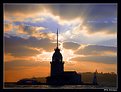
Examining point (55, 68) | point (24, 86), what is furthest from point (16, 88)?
point (55, 68)

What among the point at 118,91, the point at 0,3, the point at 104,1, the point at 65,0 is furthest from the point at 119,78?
the point at 0,3

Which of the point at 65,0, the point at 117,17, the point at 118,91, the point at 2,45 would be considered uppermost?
the point at 65,0

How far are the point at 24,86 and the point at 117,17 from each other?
1.33 metres

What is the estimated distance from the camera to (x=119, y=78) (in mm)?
2875

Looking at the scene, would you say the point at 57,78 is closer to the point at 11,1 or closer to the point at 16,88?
the point at 16,88

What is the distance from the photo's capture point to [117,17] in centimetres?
291

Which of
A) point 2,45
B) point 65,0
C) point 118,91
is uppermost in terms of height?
point 65,0

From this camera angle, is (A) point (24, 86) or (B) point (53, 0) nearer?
(B) point (53, 0)

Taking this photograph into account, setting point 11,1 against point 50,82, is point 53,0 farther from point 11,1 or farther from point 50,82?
point 50,82

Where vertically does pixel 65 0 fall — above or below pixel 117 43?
above

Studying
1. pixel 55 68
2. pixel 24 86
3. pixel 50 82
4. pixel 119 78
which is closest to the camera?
pixel 119 78

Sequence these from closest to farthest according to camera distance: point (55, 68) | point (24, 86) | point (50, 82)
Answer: point (24, 86), point (50, 82), point (55, 68)

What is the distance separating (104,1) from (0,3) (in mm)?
1128

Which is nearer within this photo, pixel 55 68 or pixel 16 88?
pixel 16 88
